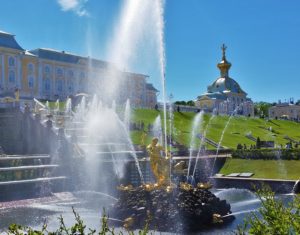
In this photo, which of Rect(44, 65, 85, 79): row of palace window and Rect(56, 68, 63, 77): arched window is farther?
Rect(56, 68, 63, 77): arched window

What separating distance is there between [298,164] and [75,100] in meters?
31.5

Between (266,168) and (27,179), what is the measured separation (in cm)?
1317

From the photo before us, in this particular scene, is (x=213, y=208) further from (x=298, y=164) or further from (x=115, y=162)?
(x=298, y=164)

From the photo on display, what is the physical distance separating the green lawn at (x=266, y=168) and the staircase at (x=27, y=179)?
1067cm

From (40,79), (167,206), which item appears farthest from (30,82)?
(167,206)

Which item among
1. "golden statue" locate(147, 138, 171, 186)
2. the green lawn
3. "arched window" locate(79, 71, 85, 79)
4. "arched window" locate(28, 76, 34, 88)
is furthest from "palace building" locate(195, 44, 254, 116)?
"golden statue" locate(147, 138, 171, 186)

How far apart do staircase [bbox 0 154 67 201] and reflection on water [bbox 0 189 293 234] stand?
627mm

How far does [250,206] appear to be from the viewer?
15625mm

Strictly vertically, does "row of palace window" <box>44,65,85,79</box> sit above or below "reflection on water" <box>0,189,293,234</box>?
above

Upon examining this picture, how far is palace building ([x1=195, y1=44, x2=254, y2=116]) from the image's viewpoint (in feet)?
257

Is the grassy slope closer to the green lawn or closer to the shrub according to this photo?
the shrub

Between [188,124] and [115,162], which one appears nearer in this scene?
[115,162]

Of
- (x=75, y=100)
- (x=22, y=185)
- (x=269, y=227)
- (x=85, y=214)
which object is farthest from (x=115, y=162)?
(x=75, y=100)

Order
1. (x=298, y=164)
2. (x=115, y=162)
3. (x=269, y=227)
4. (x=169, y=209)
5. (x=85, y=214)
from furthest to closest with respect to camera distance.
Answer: (x=298, y=164) < (x=115, y=162) < (x=85, y=214) < (x=169, y=209) < (x=269, y=227)
